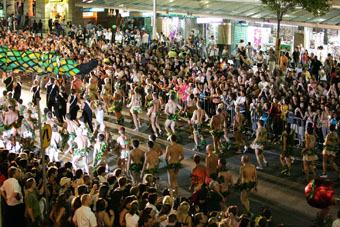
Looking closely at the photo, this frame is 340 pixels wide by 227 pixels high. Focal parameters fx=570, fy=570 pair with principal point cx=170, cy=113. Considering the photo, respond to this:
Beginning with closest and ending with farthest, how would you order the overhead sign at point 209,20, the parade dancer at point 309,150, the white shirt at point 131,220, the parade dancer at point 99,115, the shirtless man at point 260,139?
the white shirt at point 131,220 → the parade dancer at point 309,150 → the shirtless man at point 260,139 → the parade dancer at point 99,115 → the overhead sign at point 209,20

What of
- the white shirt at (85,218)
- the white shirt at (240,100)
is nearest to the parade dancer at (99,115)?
the white shirt at (240,100)

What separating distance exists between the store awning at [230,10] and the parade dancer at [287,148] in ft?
39.4

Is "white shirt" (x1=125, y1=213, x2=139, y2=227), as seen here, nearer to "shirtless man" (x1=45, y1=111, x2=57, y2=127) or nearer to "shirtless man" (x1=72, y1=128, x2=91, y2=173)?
"shirtless man" (x1=72, y1=128, x2=91, y2=173)

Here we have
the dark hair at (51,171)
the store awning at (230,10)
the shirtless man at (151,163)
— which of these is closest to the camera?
the dark hair at (51,171)

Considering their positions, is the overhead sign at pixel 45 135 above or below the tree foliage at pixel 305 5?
below

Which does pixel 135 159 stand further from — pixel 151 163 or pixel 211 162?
pixel 211 162

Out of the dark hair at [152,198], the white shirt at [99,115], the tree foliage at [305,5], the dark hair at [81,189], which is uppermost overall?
the tree foliage at [305,5]

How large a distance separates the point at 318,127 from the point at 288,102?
64.1 inches

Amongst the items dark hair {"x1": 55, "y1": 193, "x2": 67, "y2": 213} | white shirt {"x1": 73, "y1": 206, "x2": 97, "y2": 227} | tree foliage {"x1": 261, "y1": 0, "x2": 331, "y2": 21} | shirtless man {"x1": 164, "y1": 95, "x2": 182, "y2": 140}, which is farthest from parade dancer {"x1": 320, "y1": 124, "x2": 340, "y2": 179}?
tree foliage {"x1": 261, "y1": 0, "x2": 331, "y2": 21}

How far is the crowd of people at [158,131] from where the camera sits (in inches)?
424

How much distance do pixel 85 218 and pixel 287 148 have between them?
730 centimetres

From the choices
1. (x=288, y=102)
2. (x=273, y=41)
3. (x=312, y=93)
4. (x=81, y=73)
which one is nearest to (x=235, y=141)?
(x=288, y=102)

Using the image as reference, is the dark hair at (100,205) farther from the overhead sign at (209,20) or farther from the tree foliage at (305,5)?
the overhead sign at (209,20)

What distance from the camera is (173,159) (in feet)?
47.2
